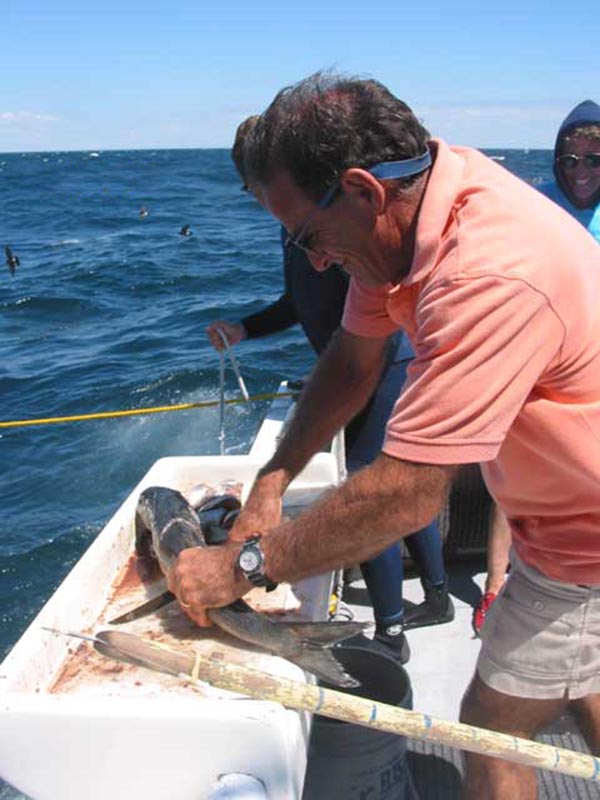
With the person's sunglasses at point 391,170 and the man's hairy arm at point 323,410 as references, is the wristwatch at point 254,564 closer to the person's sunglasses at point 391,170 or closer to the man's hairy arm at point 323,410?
the man's hairy arm at point 323,410

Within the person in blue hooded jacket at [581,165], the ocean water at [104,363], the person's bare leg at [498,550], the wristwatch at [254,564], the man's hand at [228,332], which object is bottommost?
the ocean water at [104,363]

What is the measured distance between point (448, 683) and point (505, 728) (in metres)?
1.22

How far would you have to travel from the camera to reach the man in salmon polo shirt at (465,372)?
58.7 inches

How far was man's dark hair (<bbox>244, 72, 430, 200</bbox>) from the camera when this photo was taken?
1562 millimetres

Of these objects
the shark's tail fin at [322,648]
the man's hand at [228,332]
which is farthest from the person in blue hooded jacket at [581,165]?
the shark's tail fin at [322,648]

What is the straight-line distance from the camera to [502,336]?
146cm

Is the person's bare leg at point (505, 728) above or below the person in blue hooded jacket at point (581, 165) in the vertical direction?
below

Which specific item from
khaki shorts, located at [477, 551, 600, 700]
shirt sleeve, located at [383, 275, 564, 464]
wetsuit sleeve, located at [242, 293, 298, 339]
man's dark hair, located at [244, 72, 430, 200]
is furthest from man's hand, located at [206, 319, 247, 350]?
shirt sleeve, located at [383, 275, 564, 464]

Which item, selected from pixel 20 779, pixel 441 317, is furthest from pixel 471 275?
pixel 20 779

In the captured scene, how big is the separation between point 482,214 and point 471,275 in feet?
0.54

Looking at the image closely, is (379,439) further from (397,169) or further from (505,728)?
(397,169)

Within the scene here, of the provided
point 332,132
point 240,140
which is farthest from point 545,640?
point 240,140

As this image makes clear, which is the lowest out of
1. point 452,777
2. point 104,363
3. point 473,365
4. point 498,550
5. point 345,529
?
point 104,363

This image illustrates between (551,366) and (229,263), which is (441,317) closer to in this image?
(551,366)
